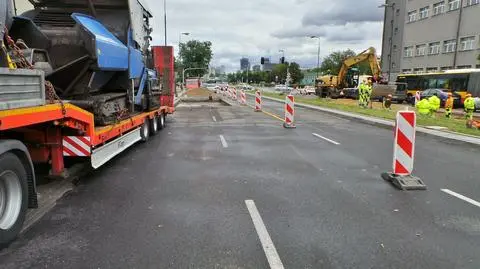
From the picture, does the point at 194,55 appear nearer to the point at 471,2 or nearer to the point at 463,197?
the point at 471,2

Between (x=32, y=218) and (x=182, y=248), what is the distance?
2221mm

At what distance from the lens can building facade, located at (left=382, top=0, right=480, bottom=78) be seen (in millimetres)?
54000

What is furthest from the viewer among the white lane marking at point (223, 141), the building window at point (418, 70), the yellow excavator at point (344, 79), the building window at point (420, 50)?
the building window at point (418, 70)

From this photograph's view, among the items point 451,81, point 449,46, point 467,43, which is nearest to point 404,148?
point 451,81

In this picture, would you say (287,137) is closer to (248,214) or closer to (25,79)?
(248,214)

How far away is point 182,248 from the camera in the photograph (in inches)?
189

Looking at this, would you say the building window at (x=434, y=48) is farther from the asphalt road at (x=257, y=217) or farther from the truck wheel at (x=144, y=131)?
the truck wheel at (x=144, y=131)

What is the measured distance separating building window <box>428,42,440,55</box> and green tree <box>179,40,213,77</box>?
211 feet

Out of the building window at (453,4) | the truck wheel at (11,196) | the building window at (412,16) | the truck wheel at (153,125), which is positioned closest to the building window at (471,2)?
the building window at (453,4)

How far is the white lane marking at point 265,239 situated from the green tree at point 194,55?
109 metres

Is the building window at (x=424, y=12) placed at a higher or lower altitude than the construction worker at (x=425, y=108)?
higher

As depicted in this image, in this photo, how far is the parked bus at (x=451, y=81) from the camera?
36469 mm

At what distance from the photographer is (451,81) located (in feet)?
130

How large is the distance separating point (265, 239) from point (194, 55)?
370ft
